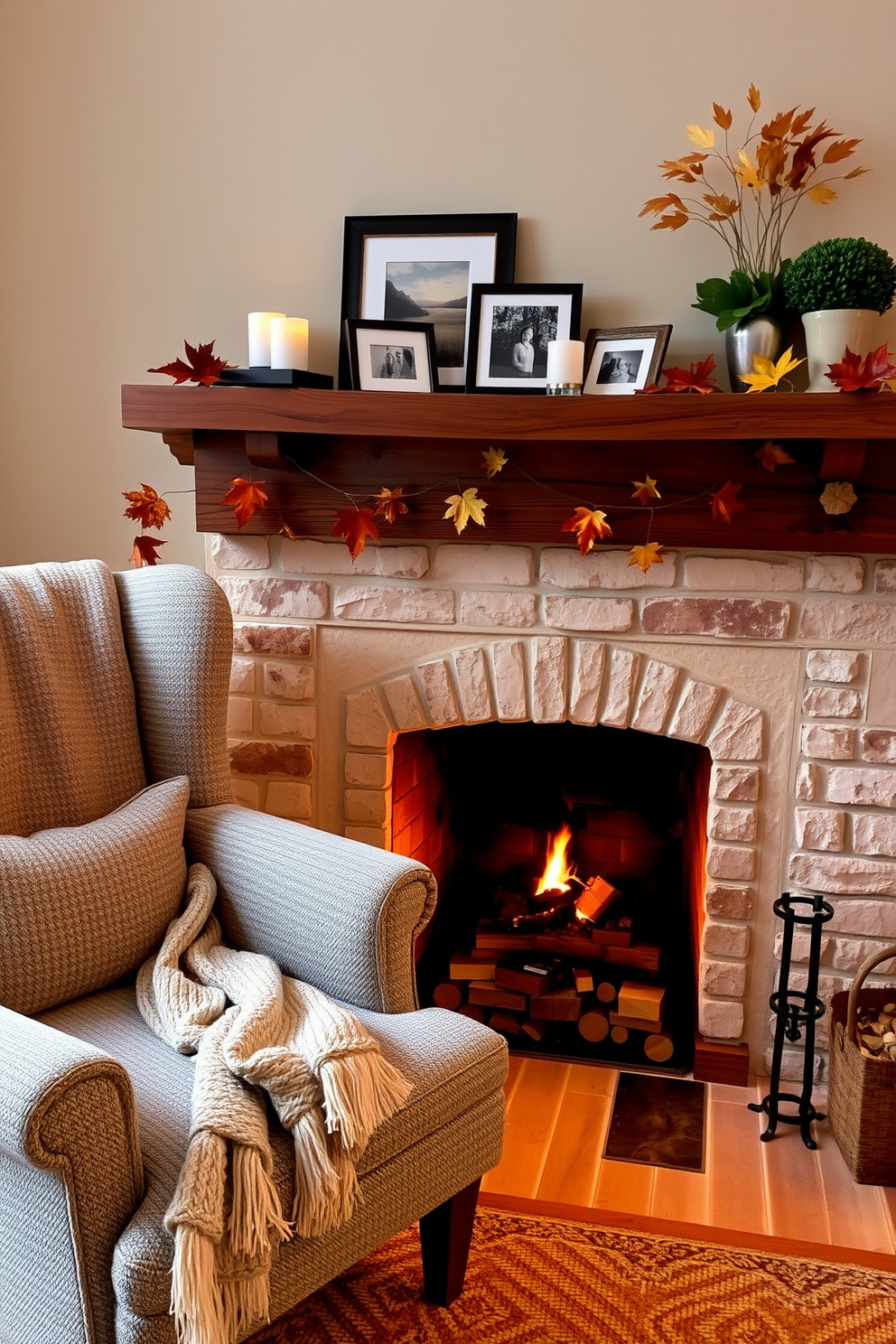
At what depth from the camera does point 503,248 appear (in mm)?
2191

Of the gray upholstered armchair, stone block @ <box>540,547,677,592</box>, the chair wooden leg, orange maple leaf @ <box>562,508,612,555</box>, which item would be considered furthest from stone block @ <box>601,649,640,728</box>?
the chair wooden leg

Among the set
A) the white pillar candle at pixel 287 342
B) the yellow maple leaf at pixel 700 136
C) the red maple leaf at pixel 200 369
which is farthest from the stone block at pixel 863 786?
the red maple leaf at pixel 200 369

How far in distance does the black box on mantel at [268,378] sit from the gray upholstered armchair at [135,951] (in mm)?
390

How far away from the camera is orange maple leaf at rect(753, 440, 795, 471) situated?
2004 mm

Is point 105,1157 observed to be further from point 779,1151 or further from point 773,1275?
point 779,1151

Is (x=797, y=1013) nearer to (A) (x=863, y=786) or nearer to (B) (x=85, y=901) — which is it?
(A) (x=863, y=786)

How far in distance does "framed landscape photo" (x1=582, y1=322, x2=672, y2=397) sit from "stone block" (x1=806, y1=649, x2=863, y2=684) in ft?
2.00

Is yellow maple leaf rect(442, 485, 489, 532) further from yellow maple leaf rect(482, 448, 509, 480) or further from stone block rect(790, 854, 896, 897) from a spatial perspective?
stone block rect(790, 854, 896, 897)

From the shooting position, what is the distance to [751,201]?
2107 mm

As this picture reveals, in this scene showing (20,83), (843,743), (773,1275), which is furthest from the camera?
(20,83)

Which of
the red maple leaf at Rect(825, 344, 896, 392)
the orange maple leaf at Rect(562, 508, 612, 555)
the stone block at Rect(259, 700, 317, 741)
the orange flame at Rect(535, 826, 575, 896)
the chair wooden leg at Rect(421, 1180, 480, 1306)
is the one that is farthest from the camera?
the orange flame at Rect(535, 826, 575, 896)

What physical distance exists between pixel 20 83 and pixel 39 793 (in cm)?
158

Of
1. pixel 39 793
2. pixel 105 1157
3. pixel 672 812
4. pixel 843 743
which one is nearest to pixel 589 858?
pixel 672 812

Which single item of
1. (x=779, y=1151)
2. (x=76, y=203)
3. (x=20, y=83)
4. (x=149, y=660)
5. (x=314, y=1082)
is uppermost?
(x=20, y=83)
